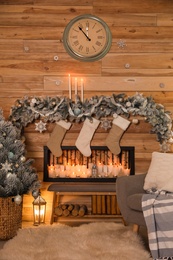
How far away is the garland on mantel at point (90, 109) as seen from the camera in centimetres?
441

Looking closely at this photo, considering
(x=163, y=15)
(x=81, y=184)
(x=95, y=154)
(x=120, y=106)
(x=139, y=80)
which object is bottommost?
(x=81, y=184)

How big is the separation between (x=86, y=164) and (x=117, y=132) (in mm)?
540

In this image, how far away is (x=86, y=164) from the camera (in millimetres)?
4527

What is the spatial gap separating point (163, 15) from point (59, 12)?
1279 millimetres

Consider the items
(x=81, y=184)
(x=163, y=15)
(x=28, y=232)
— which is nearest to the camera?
(x=28, y=232)

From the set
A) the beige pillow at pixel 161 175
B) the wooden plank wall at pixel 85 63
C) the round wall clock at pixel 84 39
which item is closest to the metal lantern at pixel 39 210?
the wooden plank wall at pixel 85 63

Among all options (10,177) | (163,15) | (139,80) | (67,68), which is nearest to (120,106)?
(139,80)

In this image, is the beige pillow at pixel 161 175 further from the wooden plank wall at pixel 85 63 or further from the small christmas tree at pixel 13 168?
the small christmas tree at pixel 13 168

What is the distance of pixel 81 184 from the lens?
431 centimetres

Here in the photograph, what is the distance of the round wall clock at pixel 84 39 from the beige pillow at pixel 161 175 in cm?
165

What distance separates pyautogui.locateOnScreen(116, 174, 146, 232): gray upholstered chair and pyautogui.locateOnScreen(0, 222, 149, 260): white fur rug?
0.15 metres

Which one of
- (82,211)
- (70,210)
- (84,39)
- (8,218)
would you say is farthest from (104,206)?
(84,39)

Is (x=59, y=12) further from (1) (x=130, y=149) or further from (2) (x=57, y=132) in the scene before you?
(1) (x=130, y=149)

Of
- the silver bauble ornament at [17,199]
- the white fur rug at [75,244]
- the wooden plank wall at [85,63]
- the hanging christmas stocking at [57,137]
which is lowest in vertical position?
the white fur rug at [75,244]
